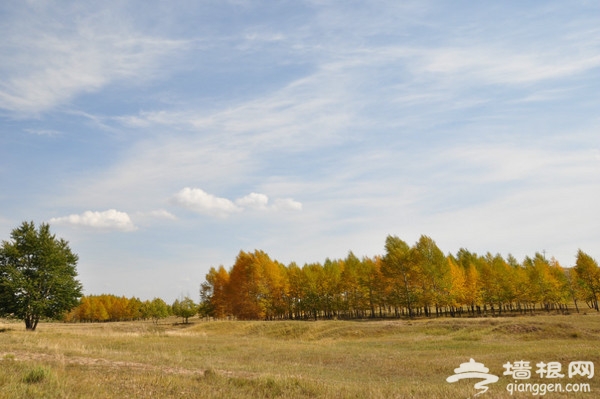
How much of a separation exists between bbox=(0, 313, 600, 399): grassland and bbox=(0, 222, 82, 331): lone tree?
17265mm

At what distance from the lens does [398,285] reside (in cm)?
6594

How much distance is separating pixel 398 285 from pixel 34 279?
55.6 m

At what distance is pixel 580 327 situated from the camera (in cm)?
3706

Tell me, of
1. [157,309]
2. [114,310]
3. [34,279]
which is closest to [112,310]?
[114,310]

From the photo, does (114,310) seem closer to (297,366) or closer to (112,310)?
(112,310)

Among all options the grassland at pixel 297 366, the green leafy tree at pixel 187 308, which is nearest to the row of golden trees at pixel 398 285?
the green leafy tree at pixel 187 308

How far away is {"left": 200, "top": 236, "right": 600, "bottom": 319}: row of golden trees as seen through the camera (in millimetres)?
64125

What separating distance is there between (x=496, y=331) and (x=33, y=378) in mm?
40218

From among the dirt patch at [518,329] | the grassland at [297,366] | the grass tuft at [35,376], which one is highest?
the grass tuft at [35,376]

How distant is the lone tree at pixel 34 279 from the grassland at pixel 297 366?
17.3m

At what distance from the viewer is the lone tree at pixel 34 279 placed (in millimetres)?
42844

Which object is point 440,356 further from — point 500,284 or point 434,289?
point 500,284

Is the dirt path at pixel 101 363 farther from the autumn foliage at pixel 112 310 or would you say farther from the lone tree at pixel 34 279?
the autumn foliage at pixel 112 310

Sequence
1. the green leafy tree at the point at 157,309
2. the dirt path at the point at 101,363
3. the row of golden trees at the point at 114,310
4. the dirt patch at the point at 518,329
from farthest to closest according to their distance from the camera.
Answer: the row of golden trees at the point at 114,310
the green leafy tree at the point at 157,309
the dirt patch at the point at 518,329
the dirt path at the point at 101,363
